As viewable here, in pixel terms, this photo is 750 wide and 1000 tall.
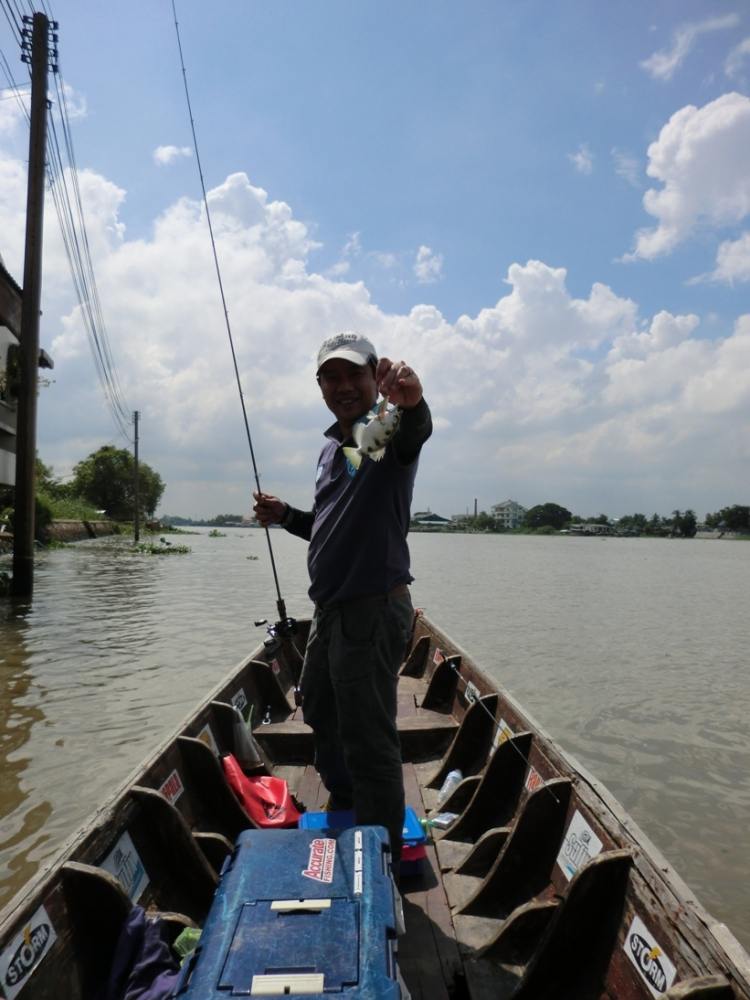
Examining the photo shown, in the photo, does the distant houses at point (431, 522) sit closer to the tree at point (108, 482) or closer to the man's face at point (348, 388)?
the tree at point (108, 482)

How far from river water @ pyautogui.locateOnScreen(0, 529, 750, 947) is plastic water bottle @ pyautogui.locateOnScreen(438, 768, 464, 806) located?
2307 millimetres

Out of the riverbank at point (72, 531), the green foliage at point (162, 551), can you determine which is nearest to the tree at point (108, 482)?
the riverbank at point (72, 531)

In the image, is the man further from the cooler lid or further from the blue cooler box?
the cooler lid

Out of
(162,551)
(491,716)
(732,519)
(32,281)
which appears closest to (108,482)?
(162,551)

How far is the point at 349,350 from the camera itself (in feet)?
9.67

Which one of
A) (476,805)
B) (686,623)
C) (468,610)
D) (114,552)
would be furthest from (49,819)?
(114,552)

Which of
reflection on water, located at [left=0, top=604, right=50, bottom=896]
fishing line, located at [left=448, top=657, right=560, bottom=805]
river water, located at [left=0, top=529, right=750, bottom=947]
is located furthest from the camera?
river water, located at [left=0, top=529, right=750, bottom=947]

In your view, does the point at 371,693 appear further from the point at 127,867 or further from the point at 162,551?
the point at 162,551

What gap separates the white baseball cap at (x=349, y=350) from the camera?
114 inches

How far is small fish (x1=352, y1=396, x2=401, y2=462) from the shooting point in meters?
2.52

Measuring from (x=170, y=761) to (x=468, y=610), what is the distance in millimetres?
17455

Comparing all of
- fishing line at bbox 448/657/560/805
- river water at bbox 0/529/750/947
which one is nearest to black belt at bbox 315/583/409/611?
fishing line at bbox 448/657/560/805

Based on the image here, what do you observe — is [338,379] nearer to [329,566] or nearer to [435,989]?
[329,566]

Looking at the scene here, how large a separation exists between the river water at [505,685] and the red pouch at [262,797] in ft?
5.70
